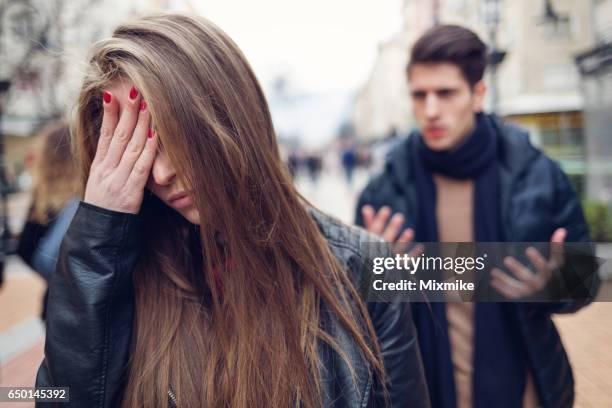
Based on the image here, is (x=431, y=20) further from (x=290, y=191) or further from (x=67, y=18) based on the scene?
(x=67, y=18)

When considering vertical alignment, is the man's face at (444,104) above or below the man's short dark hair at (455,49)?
below

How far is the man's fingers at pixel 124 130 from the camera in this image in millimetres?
772

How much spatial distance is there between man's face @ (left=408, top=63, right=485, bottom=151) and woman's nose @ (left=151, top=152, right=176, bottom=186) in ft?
2.40

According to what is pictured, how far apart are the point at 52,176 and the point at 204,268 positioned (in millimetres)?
1587

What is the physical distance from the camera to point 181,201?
829 millimetres

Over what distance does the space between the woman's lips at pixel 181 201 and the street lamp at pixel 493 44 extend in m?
0.99

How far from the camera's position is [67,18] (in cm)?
232

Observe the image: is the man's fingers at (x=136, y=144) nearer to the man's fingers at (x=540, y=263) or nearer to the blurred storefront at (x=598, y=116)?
the man's fingers at (x=540, y=263)

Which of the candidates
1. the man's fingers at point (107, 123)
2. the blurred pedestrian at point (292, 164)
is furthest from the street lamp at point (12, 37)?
the man's fingers at point (107, 123)

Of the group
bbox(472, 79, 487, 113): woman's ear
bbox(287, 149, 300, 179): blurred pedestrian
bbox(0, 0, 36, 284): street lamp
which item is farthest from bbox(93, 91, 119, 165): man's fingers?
bbox(0, 0, 36, 284): street lamp

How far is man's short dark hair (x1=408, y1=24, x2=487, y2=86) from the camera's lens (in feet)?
4.12

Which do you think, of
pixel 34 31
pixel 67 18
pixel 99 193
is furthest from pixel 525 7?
pixel 34 31

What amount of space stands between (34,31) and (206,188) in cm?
214

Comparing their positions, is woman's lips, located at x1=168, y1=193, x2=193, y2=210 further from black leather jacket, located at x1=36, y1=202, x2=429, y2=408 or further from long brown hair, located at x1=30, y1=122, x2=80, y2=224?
long brown hair, located at x1=30, y1=122, x2=80, y2=224
